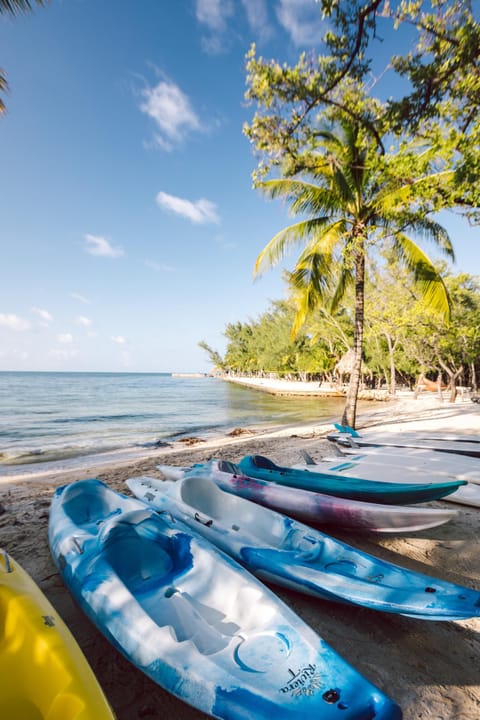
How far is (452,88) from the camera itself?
545 centimetres

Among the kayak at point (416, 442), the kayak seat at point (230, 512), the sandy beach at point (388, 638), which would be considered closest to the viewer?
the sandy beach at point (388, 638)

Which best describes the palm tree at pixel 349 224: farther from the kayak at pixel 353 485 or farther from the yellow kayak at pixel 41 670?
the yellow kayak at pixel 41 670

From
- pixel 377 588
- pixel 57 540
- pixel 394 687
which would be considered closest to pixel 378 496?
pixel 377 588

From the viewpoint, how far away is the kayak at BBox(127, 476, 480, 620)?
A: 1864 millimetres

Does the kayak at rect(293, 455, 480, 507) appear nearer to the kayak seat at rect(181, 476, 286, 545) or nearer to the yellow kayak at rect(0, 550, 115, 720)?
the kayak seat at rect(181, 476, 286, 545)

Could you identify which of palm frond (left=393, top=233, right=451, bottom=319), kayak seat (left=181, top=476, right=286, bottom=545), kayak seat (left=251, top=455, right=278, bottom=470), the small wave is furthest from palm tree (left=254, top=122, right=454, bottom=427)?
the small wave

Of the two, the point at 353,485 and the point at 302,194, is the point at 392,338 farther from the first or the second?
the point at 353,485

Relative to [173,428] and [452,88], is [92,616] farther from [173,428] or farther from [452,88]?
[173,428]

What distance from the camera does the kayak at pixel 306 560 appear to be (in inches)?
73.4

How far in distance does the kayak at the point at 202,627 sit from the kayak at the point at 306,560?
33 cm

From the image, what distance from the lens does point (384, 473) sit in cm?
486

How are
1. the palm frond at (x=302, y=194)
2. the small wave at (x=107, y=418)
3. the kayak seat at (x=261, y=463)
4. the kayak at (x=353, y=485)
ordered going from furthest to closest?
the small wave at (x=107, y=418) < the palm frond at (x=302, y=194) < the kayak seat at (x=261, y=463) < the kayak at (x=353, y=485)

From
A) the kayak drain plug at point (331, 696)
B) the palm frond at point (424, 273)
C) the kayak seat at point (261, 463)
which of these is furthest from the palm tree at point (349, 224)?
the kayak drain plug at point (331, 696)

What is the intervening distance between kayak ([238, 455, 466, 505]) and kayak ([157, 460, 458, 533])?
0.66 ft
